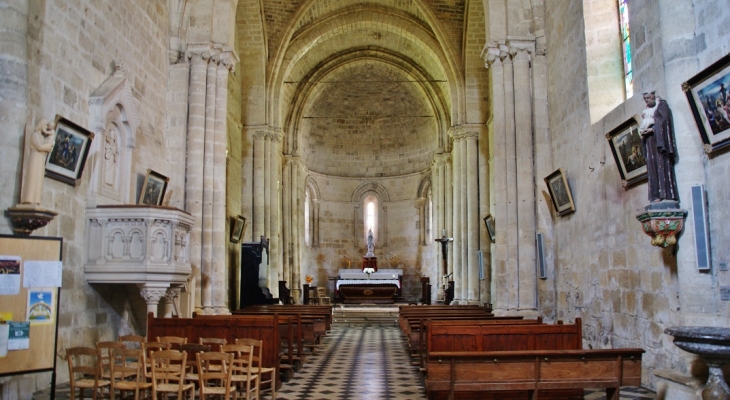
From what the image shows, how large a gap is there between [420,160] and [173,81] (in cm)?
1986

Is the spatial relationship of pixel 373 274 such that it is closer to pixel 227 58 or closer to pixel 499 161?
pixel 499 161

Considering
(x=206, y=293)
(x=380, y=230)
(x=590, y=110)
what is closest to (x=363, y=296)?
(x=380, y=230)

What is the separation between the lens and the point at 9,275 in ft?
24.2

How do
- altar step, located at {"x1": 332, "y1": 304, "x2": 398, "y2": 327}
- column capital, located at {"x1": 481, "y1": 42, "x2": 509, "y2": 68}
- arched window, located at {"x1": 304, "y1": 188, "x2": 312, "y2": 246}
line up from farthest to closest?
arched window, located at {"x1": 304, "y1": 188, "x2": 312, "y2": 246} < altar step, located at {"x1": 332, "y1": 304, "x2": 398, "y2": 327} < column capital, located at {"x1": 481, "y1": 42, "x2": 509, "y2": 68}

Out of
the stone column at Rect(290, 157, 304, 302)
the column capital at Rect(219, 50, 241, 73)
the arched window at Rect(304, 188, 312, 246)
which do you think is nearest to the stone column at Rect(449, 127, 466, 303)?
the stone column at Rect(290, 157, 304, 302)

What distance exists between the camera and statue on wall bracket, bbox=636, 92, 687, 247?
24.8 ft

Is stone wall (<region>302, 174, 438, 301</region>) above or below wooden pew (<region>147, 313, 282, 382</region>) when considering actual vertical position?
above

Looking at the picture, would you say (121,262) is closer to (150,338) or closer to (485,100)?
(150,338)

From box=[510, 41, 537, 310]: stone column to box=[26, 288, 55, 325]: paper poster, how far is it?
945 cm

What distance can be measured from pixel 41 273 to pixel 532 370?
228 inches

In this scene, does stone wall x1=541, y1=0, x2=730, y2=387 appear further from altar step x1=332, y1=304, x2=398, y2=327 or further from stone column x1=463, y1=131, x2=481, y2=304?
altar step x1=332, y1=304, x2=398, y2=327

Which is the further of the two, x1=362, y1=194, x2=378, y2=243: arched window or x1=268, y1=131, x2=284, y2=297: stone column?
x1=362, y1=194, x2=378, y2=243: arched window

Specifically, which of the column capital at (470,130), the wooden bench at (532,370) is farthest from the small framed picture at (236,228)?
the wooden bench at (532,370)

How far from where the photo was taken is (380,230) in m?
34.8
